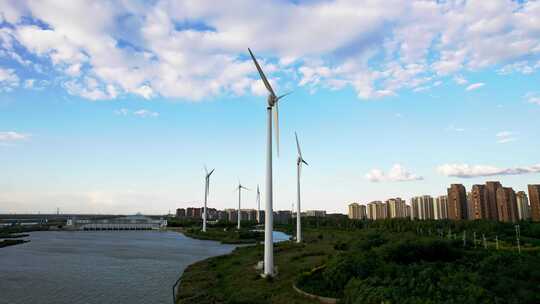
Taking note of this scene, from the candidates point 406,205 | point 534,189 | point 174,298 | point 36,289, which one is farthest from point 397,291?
point 406,205

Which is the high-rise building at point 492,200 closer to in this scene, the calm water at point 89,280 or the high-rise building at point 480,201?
Result: the high-rise building at point 480,201

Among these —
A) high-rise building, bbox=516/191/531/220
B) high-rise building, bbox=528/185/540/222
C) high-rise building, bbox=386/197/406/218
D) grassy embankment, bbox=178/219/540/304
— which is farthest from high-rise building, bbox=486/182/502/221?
grassy embankment, bbox=178/219/540/304

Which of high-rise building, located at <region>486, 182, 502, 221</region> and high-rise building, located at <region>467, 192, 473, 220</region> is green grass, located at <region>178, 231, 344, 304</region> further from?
high-rise building, located at <region>467, 192, 473, 220</region>

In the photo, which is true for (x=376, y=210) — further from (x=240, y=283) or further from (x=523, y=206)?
(x=240, y=283)

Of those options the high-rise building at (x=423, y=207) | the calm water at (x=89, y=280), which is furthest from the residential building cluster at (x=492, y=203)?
the calm water at (x=89, y=280)

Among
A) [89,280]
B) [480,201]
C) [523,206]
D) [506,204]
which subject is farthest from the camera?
[480,201]

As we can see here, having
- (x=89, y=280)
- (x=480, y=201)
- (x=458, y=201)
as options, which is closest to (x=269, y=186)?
(x=89, y=280)
